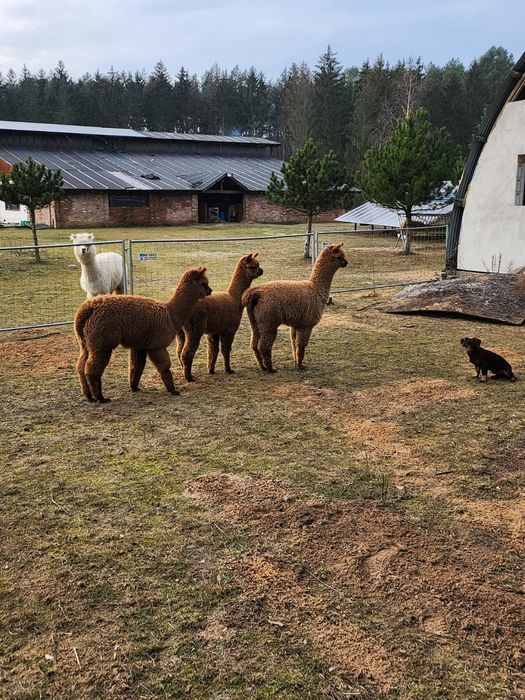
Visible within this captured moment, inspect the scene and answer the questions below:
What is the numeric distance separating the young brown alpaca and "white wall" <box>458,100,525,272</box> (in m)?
8.58

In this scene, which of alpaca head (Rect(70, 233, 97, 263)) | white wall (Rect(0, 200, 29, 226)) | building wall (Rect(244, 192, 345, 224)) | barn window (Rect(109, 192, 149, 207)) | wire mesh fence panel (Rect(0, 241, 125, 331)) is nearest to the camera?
alpaca head (Rect(70, 233, 97, 263))

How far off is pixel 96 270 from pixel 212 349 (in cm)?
383

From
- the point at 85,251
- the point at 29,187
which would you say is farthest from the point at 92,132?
the point at 85,251

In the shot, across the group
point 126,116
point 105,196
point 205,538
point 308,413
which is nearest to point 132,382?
point 308,413

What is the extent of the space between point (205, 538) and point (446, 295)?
28.0ft

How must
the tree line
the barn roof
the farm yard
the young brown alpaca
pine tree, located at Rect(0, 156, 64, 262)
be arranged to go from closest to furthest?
the farm yard → the young brown alpaca → the barn roof → pine tree, located at Rect(0, 156, 64, 262) → the tree line

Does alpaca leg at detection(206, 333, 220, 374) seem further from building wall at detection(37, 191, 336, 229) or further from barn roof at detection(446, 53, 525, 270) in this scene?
building wall at detection(37, 191, 336, 229)

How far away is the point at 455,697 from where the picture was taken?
2.39 m

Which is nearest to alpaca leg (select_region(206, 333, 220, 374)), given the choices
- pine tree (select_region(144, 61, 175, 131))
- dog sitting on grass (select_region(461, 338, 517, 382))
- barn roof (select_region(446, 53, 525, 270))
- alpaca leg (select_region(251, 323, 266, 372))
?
alpaca leg (select_region(251, 323, 266, 372))

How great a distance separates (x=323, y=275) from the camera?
7223 millimetres

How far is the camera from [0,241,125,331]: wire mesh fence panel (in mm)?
10171

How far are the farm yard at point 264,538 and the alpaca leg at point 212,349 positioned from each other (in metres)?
0.29

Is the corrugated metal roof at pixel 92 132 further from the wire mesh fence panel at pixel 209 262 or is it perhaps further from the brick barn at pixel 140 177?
the wire mesh fence panel at pixel 209 262

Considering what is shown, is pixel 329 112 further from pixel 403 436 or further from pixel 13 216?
pixel 403 436
